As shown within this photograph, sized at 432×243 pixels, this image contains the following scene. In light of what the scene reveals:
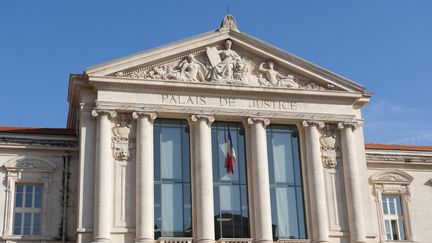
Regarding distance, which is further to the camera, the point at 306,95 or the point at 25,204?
the point at 306,95

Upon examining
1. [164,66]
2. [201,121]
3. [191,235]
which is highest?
[164,66]

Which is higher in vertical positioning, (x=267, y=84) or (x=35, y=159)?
(x=267, y=84)

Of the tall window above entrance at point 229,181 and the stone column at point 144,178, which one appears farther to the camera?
the tall window above entrance at point 229,181

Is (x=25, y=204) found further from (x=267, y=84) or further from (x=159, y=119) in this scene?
(x=267, y=84)

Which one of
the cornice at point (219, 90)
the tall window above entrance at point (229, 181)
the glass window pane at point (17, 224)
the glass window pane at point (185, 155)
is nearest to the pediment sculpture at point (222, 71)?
the cornice at point (219, 90)

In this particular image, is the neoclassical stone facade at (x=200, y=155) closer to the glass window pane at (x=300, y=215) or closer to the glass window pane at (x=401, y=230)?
the glass window pane at (x=300, y=215)

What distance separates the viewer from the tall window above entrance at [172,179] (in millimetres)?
27812

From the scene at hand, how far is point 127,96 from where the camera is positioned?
94.4 ft

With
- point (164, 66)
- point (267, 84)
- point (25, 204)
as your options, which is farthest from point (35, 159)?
point (267, 84)

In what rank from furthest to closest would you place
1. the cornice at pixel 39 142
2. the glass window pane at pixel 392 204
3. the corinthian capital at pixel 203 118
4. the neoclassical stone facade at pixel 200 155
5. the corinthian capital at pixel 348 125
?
the glass window pane at pixel 392 204 < the corinthian capital at pixel 348 125 < the corinthian capital at pixel 203 118 < the cornice at pixel 39 142 < the neoclassical stone facade at pixel 200 155

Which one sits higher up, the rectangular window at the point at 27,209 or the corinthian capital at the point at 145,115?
the corinthian capital at the point at 145,115

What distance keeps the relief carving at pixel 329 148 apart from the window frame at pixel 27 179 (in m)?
11.6

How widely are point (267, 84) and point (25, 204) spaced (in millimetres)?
11461

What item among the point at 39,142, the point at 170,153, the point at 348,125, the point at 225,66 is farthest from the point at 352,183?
the point at 39,142
